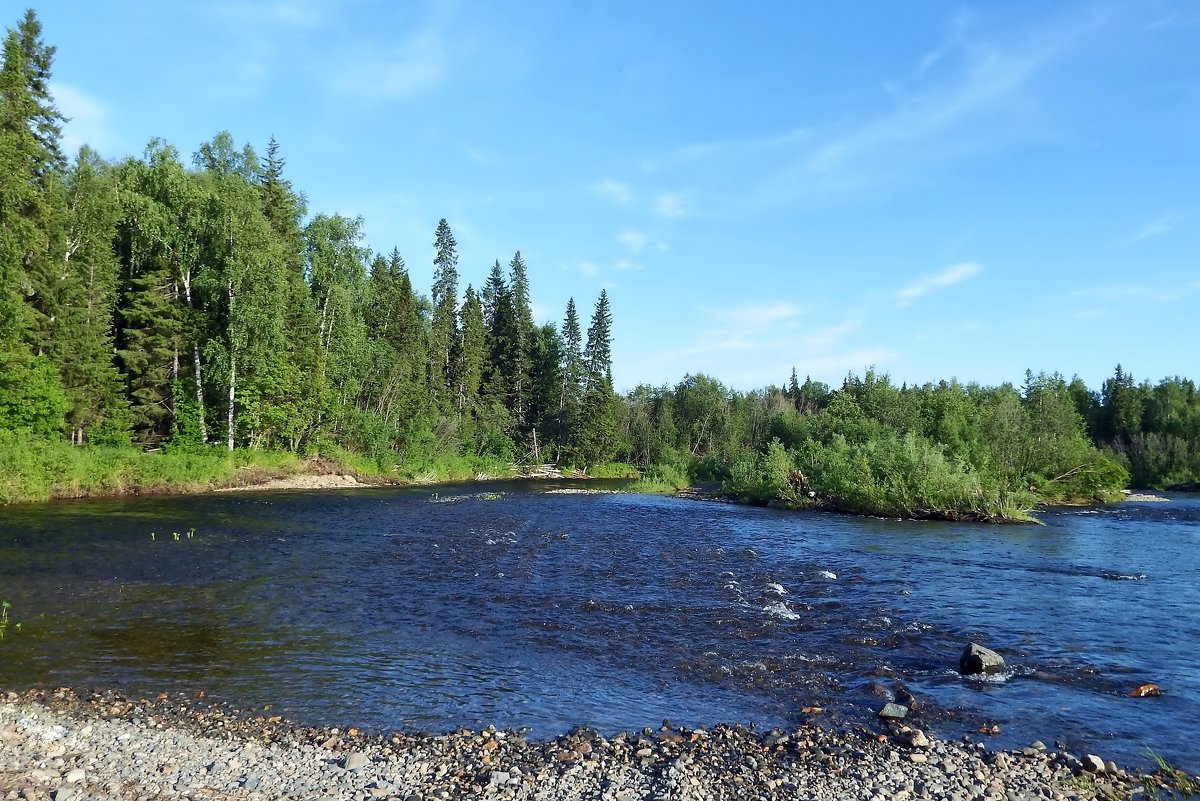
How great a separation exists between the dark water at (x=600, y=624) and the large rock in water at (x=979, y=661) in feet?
1.11

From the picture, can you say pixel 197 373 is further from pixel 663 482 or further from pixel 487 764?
pixel 487 764

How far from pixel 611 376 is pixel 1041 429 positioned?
179 ft

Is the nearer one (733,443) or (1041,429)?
(1041,429)

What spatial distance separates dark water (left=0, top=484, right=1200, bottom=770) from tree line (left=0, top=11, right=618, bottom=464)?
11.8m

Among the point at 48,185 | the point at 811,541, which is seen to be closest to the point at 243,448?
the point at 48,185

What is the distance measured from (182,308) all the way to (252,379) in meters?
6.11

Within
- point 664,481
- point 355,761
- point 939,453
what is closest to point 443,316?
point 664,481

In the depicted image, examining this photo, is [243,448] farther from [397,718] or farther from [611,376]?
[611,376]

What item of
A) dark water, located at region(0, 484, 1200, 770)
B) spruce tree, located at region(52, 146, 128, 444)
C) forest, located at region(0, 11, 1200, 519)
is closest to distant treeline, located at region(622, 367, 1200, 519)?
forest, located at region(0, 11, 1200, 519)

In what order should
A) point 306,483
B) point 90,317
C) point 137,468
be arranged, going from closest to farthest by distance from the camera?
point 137,468
point 90,317
point 306,483

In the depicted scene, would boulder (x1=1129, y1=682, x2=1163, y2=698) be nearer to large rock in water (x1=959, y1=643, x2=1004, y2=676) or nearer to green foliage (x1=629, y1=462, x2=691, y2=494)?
large rock in water (x1=959, y1=643, x2=1004, y2=676)

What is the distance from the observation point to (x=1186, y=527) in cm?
3553

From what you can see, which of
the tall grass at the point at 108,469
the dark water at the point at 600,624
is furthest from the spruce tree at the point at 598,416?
the dark water at the point at 600,624

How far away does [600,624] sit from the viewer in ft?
49.4
